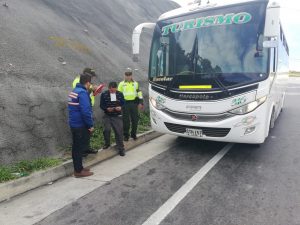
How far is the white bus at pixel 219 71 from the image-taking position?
6.01 m

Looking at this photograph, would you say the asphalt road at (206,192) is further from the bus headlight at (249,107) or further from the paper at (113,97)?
the paper at (113,97)

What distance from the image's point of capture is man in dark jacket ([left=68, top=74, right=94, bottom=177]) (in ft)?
18.4

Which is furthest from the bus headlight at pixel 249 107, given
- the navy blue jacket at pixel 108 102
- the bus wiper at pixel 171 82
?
the navy blue jacket at pixel 108 102

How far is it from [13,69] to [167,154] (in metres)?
4.43

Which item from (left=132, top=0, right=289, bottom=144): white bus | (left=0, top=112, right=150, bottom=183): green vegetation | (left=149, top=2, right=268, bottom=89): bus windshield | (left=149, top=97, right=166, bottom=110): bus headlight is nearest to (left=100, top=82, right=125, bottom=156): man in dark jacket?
(left=0, top=112, right=150, bottom=183): green vegetation

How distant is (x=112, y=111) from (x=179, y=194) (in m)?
2.87

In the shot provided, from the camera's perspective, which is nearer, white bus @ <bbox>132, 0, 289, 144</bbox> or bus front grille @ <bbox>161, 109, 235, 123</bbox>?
white bus @ <bbox>132, 0, 289, 144</bbox>

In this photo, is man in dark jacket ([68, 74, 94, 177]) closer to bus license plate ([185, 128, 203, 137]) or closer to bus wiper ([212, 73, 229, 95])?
bus license plate ([185, 128, 203, 137])

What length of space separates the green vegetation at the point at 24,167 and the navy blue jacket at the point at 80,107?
2.81 ft

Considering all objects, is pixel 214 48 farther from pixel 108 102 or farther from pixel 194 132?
pixel 108 102

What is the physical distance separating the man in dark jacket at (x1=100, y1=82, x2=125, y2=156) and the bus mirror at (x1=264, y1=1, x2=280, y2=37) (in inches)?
132

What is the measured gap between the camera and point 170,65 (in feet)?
23.1

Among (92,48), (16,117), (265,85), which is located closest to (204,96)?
(265,85)

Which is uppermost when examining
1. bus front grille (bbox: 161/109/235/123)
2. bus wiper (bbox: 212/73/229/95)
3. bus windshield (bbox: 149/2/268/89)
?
bus windshield (bbox: 149/2/268/89)
